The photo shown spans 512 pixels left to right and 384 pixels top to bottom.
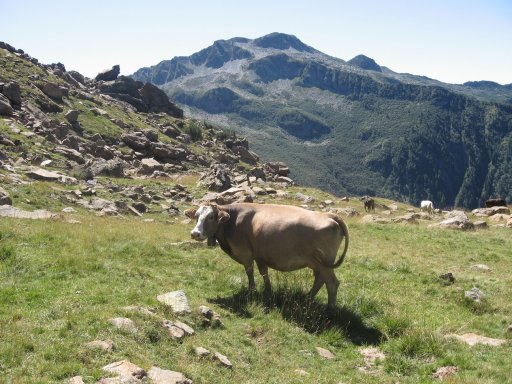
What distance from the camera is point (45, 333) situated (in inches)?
358

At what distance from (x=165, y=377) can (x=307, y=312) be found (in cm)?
563

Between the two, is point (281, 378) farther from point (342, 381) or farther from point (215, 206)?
point (215, 206)

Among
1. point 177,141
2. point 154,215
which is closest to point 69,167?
point 154,215

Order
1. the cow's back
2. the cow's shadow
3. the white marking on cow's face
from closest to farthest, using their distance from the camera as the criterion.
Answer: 1. the cow's shadow
2. the cow's back
3. the white marking on cow's face

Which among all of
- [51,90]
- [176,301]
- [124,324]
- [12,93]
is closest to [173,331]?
[124,324]

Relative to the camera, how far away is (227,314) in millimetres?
12500

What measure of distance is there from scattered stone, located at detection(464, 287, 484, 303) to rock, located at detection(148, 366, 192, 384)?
10.8m

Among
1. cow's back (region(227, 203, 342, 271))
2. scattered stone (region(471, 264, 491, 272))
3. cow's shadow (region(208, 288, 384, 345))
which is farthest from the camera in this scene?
scattered stone (region(471, 264, 491, 272))

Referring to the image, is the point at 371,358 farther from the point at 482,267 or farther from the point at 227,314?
the point at 482,267

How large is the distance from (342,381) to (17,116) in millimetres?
61629

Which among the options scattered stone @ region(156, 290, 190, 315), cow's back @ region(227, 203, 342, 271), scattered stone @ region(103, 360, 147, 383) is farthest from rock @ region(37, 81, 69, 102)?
scattered stone @ region(103, 360, 147, 383)

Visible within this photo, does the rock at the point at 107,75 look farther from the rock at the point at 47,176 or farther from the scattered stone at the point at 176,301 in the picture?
the scattered stone at the point at 176,301

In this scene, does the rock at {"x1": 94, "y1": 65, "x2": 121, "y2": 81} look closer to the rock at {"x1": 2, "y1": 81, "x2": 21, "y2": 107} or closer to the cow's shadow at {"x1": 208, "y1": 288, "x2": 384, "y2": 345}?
the rock at {"x1": 2, "y1": 81, "x2": 21, "y2": 107}

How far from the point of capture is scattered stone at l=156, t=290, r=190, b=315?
451 inches
